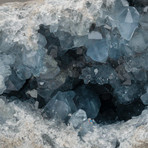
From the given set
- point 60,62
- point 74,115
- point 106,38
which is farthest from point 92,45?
point 74,115

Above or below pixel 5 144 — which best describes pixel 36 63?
above

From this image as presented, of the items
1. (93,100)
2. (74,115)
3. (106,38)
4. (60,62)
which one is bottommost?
(93,100)

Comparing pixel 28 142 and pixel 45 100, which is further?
pixel 45 100

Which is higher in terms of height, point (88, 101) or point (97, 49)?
point (97, 49)

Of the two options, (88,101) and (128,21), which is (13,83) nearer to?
(88,101)

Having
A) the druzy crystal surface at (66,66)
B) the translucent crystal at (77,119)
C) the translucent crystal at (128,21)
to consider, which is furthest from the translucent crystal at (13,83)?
the translucent crystal at (128,21)

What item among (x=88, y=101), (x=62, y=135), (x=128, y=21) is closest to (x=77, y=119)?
(x=62, y=135)

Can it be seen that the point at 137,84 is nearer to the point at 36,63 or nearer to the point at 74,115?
the point at 74,115

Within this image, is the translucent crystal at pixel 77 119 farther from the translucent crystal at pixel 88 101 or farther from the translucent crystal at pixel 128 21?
the translucent crystal at pixel 128 21

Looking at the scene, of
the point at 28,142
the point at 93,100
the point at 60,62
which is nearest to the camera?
the point at 28,142
